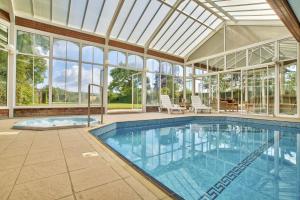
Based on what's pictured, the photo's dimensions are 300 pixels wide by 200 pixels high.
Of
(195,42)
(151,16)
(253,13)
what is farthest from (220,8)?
(151,16)

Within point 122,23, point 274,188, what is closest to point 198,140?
point 274,188

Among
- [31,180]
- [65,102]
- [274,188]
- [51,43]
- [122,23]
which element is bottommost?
[274,188]

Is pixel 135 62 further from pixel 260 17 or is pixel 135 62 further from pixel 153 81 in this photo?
pixel 260 17

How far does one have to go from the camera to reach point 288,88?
796 centimetres

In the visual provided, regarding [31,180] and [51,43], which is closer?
[31,180]

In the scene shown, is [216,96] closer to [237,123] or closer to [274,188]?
[237,123]

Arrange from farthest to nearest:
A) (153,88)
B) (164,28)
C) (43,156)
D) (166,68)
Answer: (166,68)
(153,88)
(164,28)
(43,156)

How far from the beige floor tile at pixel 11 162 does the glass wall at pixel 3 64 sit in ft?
20.0

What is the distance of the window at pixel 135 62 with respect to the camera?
34.5 ft

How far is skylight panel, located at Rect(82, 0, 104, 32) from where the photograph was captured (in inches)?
305

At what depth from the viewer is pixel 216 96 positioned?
37.4ft

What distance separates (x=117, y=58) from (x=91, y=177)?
8.87 m

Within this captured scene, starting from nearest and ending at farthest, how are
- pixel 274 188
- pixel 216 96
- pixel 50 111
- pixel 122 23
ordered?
pixel 274 188, pixel 50 111, pixel 122 23, pixel 216 96

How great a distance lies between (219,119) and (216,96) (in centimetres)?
319
